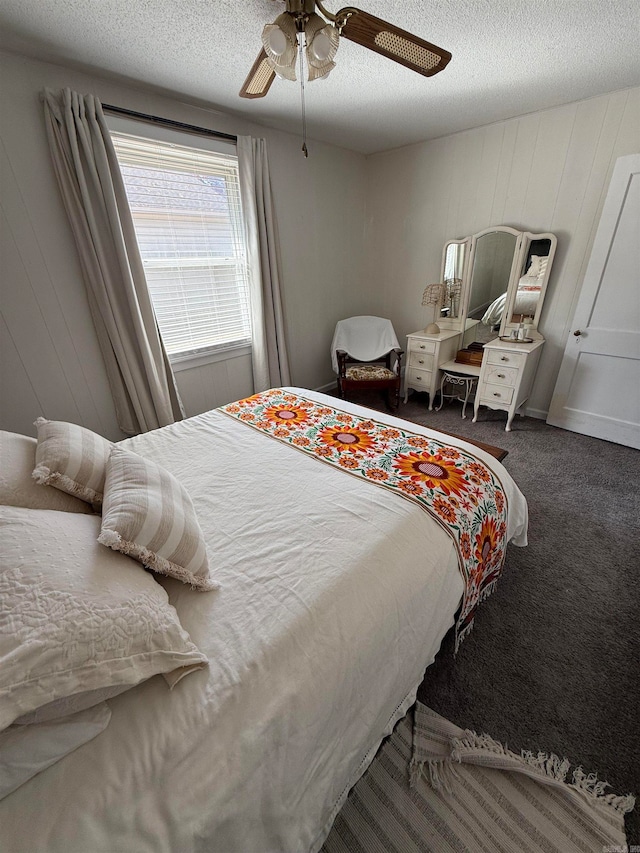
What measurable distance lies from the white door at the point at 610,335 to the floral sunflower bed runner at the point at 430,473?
205cm

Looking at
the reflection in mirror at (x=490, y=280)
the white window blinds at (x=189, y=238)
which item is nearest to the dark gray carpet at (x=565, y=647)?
the reflection in mirror at (x=490, y=280)

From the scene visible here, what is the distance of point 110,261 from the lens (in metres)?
2.18

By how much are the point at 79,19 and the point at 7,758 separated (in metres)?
2.53

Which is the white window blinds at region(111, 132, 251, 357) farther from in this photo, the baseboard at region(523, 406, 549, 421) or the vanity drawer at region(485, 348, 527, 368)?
the baseboard at region(523, 406, 549, 421)

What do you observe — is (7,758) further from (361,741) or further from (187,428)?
(187,428)

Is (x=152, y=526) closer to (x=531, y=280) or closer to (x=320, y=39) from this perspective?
(x=320, y=39)

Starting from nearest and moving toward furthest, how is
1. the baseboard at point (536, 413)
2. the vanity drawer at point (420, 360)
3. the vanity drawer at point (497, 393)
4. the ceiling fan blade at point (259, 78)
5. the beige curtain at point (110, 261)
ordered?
the ceiling fan blade at point (259, 78) → the beige curtain at point (110, 261) → the vanity drawer at point (497, 393) → the baseboard at point (536, 413) → the vanity drawer at point (420, 360)

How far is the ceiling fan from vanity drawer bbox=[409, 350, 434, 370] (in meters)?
2.19

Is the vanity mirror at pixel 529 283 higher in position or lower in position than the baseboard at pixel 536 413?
higher

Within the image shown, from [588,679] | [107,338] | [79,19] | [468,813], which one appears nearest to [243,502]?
[468,813]

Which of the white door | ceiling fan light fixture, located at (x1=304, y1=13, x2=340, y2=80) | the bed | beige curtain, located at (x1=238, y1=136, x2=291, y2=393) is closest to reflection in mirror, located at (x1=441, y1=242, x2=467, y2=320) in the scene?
the white door

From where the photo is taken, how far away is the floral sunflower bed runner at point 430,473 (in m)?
1.20

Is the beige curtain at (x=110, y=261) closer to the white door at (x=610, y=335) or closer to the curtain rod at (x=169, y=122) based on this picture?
the curtain rod at (x=169, y=122)

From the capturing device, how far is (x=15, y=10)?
4.70 feet
